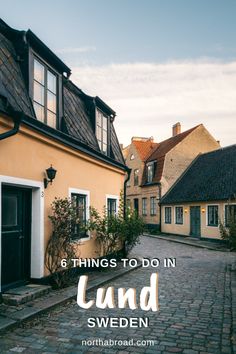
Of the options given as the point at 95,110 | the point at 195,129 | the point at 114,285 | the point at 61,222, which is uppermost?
the point at 195,129

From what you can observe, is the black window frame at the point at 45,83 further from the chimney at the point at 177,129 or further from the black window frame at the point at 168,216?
the chimney at the point at 177,129

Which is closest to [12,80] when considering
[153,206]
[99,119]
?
[99,119]

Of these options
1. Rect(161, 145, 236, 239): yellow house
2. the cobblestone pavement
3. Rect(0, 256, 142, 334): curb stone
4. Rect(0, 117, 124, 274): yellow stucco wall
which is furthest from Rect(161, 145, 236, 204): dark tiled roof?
Rect(0, 256, 142, 334): curb stone

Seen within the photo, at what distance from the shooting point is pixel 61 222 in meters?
7.95

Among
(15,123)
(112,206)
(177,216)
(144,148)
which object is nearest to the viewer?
(15,123)

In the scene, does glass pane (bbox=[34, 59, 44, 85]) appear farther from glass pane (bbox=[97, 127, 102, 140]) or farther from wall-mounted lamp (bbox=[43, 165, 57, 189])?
glass pane (bbox=[97, 127, 102, 140])

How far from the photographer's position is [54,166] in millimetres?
8438

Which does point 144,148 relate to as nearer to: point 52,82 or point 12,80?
point 52,82

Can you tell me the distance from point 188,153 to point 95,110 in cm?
1875

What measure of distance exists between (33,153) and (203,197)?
16554 mm

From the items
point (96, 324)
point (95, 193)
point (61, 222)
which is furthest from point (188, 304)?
point (95, 193)

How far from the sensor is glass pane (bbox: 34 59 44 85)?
8203 mm

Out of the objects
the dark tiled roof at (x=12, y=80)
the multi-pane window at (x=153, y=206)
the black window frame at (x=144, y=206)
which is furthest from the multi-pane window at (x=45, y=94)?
the black window frame at (x=144, y=206)

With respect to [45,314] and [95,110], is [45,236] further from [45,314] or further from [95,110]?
[95,110]
